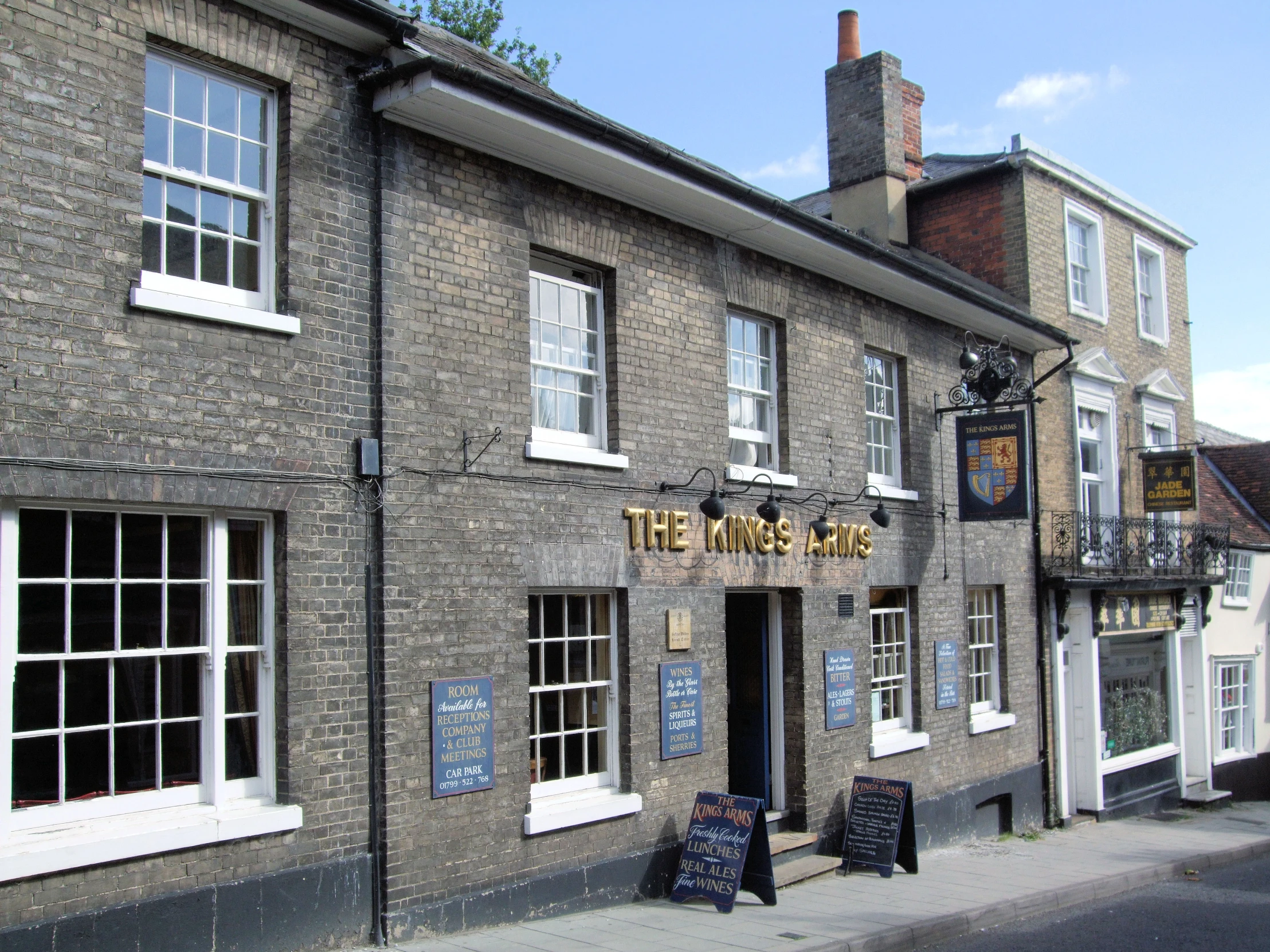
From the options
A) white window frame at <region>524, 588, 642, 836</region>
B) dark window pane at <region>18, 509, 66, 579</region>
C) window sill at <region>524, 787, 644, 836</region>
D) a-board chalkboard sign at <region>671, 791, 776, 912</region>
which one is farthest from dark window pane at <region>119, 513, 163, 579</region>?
a-board chalkboard sign at <region>671, 791, 776, 912</region>

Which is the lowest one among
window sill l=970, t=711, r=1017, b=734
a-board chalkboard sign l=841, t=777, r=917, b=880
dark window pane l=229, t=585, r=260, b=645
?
a-board chalkboard sign l=841, t=777, r=917, b=880

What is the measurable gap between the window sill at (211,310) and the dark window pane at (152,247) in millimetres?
213

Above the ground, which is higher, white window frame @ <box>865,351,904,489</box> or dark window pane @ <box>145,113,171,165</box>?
dark window pane @ <box>145,113,171,165</box>

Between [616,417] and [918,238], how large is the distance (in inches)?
405

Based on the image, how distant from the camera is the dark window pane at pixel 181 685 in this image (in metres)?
6.82

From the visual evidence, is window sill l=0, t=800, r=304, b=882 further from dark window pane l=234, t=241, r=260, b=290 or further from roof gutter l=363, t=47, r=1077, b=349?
roof gutter l=363, t=47, r=1077, b=349

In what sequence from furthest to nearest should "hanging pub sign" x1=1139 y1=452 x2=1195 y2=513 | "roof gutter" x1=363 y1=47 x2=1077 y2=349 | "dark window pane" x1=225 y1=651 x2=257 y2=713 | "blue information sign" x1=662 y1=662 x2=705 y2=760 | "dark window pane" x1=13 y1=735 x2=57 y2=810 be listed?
"hanging pub sign" x1=1139 y1=452 x2=1195 y2=513 < "blue information sign" x1=662 y1=662 x2=705 y2=760 < "roof gutter" x1=363 y1=47 x2=1077 y2=349 < "dark window pane" x1=225 y1=651 x2=257 y2=713 < "dark window pane" x1=13 y1=735 x2=57 y2=810

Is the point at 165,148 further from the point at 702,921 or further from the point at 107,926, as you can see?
the point at 702,921

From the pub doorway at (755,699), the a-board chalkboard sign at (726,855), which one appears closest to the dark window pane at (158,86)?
the a-board chalkboard sign at (726,855)

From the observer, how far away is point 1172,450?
19.6m

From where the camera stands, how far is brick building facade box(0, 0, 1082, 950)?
6.37 metres

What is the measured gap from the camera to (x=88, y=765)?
21.2ft

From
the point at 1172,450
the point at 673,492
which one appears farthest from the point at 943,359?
the point at 1172,450

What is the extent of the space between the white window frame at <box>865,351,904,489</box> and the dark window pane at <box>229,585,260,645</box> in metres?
7.64
